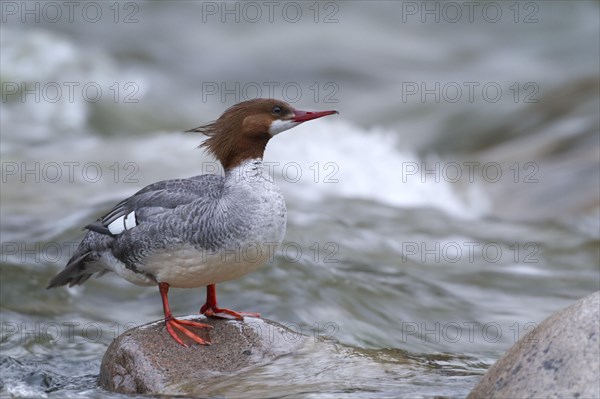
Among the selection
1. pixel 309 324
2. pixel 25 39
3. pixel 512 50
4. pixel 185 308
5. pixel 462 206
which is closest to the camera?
pixel 309 324

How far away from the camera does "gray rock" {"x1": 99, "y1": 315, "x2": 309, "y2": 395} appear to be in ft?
15.6

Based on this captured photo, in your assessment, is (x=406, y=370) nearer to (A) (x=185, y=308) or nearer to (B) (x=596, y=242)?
(A) (x=185, y=308)

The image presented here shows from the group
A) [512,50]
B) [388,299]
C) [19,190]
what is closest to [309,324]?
[388,299]

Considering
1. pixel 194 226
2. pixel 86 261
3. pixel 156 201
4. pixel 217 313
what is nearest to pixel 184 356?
pixel 217 313

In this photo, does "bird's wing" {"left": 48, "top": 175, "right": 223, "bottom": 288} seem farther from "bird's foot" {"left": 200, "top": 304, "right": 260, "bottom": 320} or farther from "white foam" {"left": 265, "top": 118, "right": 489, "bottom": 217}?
"white foam" {"left": 265, "top": 118, "right": 489, "bottom": 217}

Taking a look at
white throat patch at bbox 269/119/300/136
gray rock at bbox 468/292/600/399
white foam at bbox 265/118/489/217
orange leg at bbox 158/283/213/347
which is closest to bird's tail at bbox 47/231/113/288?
orange leg at bbox 158/283/213/347

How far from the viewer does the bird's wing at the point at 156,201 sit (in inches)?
195

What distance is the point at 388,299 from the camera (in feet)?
25.4

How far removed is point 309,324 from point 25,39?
946 centimetres

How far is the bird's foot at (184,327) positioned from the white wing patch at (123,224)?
1.84 ft

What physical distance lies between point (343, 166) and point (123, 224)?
6990 mm

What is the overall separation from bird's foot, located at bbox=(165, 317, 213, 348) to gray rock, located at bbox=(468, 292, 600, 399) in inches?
64.3

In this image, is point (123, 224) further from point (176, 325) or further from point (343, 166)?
point (343, 166)

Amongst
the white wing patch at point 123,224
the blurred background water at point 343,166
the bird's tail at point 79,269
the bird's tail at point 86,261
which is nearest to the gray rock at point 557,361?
the blurred background water at point 343,166
